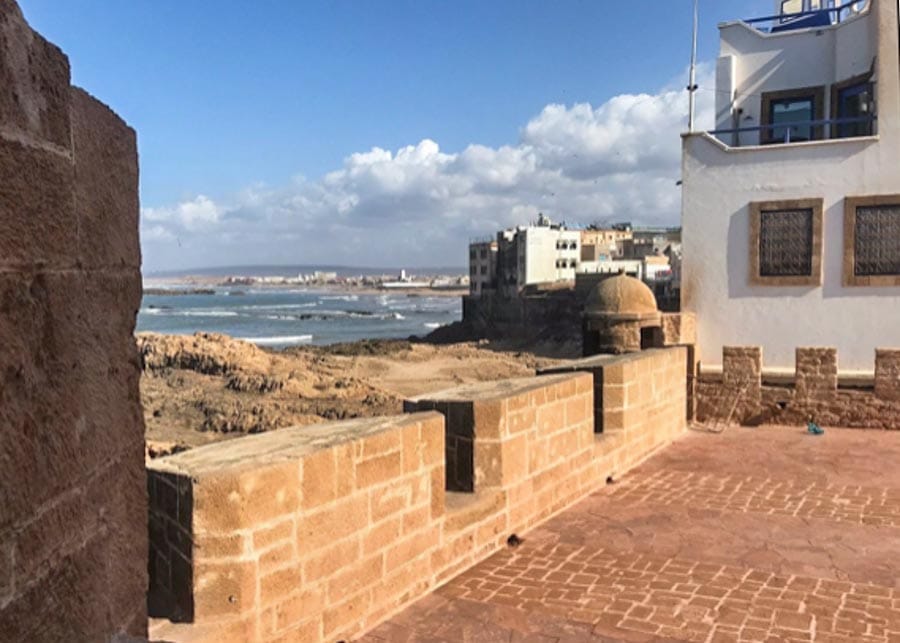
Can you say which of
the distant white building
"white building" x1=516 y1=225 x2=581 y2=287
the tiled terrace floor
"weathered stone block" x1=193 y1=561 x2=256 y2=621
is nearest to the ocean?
the distant white building

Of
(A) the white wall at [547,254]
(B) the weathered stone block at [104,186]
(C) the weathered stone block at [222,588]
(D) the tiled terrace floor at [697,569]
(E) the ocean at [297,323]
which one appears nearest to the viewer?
(B) the weathered stone block at [104,186]

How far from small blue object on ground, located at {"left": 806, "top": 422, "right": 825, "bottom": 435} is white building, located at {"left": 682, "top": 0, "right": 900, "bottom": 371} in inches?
43.0

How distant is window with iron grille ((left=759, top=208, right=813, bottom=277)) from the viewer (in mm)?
11266

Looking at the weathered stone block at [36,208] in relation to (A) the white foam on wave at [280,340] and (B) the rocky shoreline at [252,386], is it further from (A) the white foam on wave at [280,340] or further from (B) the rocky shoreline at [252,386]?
(A) the white foam on wave at [280,340]

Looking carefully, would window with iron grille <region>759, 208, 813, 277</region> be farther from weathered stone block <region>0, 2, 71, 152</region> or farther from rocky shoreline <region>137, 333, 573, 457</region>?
weathered stone block <region>0, 2, 71, 152</region>

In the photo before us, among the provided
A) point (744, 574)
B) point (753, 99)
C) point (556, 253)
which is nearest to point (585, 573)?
point (744, 574)

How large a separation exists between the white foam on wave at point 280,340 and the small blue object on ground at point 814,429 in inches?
2041

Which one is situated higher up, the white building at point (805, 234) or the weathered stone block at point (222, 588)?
the white building at point (805, 234)

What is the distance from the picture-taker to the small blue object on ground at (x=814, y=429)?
10.5 meters

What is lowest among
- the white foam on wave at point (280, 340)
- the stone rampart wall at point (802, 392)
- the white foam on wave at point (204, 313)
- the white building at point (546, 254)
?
the white foam on wave at point (280, 340)

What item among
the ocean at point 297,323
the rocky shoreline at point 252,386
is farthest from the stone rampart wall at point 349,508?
the ocean at point 297,323

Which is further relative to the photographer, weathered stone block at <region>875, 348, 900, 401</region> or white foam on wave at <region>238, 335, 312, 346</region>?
white foam on wave at <region>238, 335, 312, 346</region>

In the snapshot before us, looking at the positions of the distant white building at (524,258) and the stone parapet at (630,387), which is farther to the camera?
the distant white building at (524,258)

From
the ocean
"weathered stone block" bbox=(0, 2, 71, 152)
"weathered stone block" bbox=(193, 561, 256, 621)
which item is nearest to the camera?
"weathered stone block" bbox=(0, 2, 71, 152)
